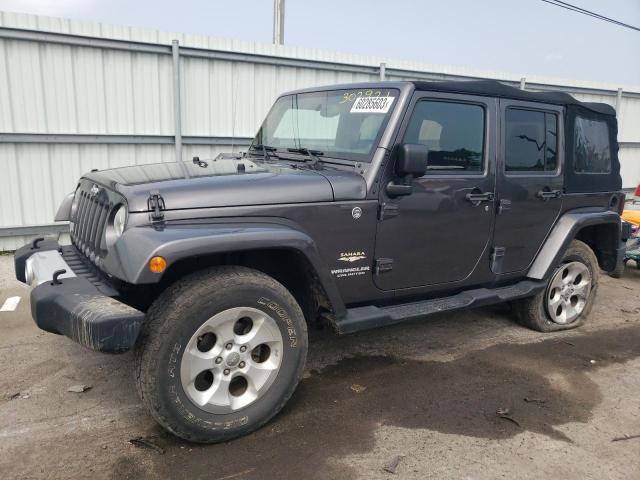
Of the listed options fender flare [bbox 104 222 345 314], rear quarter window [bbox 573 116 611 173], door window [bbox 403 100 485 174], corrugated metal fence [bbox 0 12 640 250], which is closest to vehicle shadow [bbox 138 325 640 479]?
fender flare [bbox 104 222 345 314]

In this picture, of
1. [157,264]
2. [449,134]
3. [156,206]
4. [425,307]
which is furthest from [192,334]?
[449,134]

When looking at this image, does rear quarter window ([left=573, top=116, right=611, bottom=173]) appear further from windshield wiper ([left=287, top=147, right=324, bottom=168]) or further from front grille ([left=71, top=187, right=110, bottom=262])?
front grille ([left=71, top=187, right=110, bottom=262])

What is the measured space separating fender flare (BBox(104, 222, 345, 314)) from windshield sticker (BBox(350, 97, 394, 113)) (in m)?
1.09

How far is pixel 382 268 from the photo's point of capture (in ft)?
11.2

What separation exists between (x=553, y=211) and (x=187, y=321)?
3.20 meters

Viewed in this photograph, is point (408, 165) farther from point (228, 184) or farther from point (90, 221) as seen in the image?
point (90, 221)

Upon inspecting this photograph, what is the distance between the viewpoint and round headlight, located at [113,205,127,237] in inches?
109

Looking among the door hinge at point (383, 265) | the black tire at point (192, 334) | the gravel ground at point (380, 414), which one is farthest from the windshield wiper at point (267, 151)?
the gravel ground at point (380, 414)

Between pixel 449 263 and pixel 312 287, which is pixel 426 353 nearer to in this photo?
pixel 449 263

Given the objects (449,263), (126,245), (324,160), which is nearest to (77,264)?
(126,245)

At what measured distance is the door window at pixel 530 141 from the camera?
159 inches

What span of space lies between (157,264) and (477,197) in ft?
7.70

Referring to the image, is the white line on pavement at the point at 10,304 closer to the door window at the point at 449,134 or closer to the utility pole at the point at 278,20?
the door window at the point at 449,134

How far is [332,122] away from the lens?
12.5 ft
